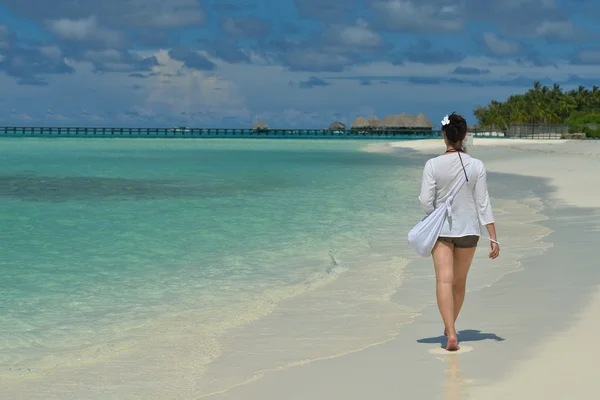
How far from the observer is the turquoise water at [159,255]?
8336mm

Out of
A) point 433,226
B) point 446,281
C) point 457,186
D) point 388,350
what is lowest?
point 388,350

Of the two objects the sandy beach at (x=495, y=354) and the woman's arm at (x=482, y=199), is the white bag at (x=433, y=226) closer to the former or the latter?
the woman's arm at (x=482, y=199)

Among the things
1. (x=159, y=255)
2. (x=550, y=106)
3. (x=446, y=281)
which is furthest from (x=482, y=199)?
(x=550, y=106)

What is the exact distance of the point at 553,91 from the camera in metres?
133

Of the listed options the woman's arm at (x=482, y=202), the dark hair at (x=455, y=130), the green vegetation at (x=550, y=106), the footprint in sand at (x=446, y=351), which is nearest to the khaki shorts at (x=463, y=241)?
the woman's arm at (x=482, y=202)

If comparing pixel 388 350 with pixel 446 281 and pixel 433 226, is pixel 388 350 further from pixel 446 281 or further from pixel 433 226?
pixel 433 226

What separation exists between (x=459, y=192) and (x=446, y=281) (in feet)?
2.25

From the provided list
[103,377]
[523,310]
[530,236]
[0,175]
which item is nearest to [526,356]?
[523,310]

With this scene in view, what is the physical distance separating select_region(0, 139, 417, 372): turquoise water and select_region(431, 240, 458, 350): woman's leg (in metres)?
1.98

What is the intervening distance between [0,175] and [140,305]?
33.5 metres

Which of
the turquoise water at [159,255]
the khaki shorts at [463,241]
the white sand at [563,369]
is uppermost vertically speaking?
the khaki shorts at [463,241]

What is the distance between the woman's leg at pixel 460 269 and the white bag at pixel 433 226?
0.23 meters

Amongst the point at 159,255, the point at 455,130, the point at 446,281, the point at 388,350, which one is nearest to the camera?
the point at 455,130

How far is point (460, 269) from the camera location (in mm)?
6363
